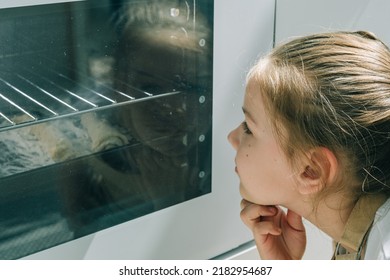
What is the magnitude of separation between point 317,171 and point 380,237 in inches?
5.1

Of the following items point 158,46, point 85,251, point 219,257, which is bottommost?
point 219,257

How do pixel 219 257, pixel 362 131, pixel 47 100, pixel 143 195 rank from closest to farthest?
pixel 362 131
pixel 47 100
pixel 143 195
pixel 219 257

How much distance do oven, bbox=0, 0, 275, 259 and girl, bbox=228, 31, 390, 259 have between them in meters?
0.16

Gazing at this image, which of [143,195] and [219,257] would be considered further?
[219,257]

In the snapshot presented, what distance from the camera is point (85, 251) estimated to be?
1070 millimetres

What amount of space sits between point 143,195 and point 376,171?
0.43 metres

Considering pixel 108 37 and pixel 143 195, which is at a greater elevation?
pixel 108 37

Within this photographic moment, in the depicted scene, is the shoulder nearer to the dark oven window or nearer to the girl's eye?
the girl's eye

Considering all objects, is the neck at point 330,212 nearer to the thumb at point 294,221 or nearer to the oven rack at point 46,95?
the thumb at point 294,221

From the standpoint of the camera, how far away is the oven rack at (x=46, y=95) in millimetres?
946

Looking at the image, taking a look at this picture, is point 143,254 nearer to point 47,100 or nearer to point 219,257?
point 219,257

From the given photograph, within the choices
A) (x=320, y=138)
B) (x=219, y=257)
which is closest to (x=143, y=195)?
(x=219, y=257)

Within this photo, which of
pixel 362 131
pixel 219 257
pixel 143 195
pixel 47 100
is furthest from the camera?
pixel 219 257

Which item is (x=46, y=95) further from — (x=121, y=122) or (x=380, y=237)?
(x=380, y=237)
